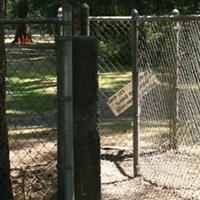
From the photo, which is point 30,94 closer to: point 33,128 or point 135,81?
point 33,128

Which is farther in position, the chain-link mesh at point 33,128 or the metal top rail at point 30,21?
the chain-link mesh at point 33,128

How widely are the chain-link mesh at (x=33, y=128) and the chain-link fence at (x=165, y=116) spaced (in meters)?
0.73

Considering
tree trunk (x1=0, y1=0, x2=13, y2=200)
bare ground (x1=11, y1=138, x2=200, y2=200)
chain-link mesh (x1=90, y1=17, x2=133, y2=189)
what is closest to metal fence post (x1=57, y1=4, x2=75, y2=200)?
tree trunk (x1=0, y1=0, x2=13, y2=200)

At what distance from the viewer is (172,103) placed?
8.22 metres

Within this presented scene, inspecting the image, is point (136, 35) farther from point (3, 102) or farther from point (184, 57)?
point (3, 102)

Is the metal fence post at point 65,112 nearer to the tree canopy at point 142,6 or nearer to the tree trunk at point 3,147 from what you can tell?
the tree trunk at point 3,147

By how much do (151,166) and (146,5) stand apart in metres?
18.2

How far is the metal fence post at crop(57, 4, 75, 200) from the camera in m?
3.74

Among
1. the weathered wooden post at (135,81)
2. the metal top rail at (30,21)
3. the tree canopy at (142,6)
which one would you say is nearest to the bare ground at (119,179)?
the weathered wooden post at (135,81)

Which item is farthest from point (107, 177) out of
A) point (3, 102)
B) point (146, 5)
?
point (146, 5)

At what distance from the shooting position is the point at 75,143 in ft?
12.9

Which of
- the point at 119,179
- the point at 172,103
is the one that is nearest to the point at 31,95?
the point at 172,103

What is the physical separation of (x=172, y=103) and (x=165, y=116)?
363mm

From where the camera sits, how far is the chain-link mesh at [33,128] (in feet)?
21.6
